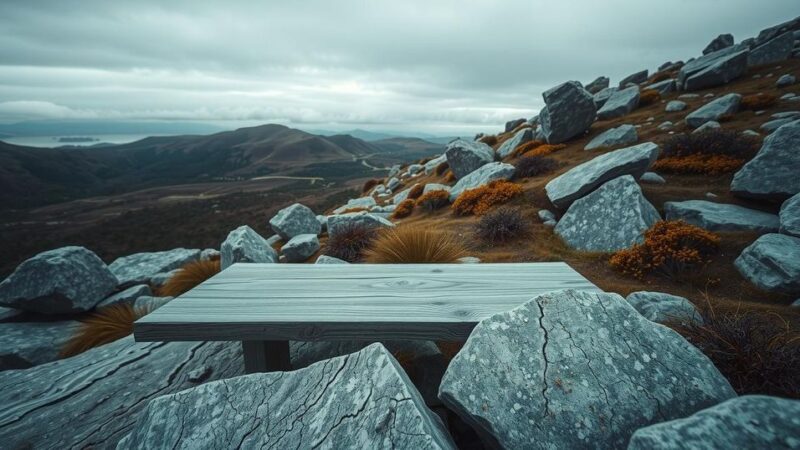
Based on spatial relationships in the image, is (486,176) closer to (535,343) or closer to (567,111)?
(567,111)

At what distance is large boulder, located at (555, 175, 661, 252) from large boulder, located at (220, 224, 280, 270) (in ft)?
22.5

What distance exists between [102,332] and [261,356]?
445cm

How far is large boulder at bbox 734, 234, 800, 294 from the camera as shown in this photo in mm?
4234

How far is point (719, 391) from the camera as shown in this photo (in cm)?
192

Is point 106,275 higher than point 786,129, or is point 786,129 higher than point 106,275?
point 786,129

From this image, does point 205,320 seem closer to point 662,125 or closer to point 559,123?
point 559,123

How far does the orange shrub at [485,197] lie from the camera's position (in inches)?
361

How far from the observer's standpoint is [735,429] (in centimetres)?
141

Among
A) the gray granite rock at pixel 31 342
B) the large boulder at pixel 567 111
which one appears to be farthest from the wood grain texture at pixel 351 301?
the large boulder at pixel 567 111

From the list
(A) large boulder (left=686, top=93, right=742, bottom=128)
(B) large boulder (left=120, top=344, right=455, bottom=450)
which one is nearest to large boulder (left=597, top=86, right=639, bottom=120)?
(A) large boulder (left=686, top=93, right=742, bottom=128)

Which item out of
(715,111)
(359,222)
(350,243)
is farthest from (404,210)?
(715,111)

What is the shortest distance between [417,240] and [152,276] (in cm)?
896

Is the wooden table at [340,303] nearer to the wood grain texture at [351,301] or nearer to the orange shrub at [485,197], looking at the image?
the wood grain texture at [351,301]

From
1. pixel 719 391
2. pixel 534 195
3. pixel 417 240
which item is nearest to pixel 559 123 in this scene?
pixel 534 195
